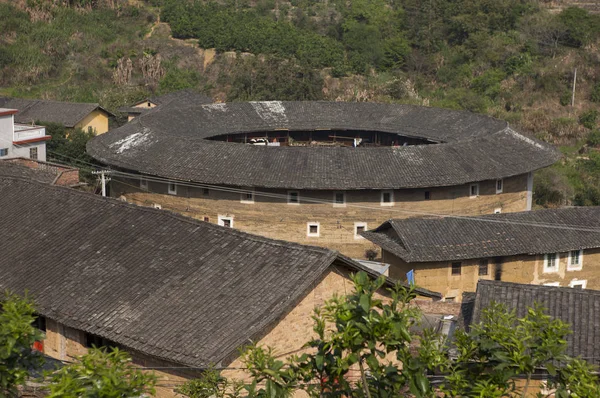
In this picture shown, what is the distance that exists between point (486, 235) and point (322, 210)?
6527 millimetres

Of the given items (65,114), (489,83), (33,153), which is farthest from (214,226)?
(489,83)

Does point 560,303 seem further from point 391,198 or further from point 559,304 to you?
point 391,198

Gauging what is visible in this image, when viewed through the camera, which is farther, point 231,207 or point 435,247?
point 231,207

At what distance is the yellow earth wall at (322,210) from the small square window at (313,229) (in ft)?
0.32

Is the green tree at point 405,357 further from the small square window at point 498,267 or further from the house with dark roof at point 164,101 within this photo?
the house with dark roof at point 164,101

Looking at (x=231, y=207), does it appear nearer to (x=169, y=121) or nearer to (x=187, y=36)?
(x=169, y=121)

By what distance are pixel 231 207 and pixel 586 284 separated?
12.1 meters

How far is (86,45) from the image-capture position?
63.3m

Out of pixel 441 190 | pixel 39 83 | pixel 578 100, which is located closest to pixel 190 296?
pixel 441 190

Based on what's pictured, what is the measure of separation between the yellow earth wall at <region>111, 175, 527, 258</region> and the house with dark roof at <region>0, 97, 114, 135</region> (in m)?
13.7

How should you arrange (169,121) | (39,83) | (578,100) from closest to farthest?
1. (169,121)
2. (578,100)
3. (39,83)

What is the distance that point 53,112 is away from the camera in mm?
47094

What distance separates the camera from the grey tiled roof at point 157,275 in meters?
15.5

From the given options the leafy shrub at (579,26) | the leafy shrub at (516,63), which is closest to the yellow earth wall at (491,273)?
the leafy shrub at (516,63)
